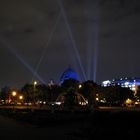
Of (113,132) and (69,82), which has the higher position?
(69,82)

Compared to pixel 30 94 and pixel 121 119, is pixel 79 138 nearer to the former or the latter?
pixel 121 119

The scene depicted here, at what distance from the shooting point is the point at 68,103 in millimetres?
74625

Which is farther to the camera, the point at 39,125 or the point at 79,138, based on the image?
the point at 39,125

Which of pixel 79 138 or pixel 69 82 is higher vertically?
pixel 69 82

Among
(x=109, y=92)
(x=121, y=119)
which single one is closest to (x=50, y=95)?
(x=109, y=92)

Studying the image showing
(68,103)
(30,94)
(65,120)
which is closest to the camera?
(65,120)

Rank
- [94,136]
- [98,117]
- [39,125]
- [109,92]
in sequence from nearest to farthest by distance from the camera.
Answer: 1. [94,136]
2. [98,117]
3. [39,125]
4. [109,92]

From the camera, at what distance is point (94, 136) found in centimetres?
2056

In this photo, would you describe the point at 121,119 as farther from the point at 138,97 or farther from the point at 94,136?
the point at 138,97

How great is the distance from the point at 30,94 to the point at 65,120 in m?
117

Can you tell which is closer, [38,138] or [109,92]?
[38,138]

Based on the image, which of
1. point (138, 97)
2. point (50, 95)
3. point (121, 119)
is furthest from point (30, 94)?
point (121, 119)

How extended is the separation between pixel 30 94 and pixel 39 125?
121m

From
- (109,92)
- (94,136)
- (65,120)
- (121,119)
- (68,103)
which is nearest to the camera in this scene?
(94,136)
